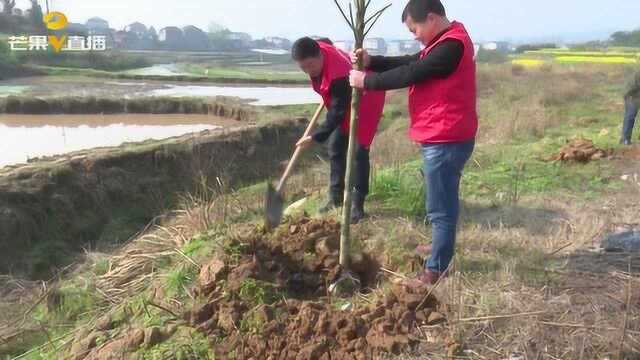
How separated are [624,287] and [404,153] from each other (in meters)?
6.61

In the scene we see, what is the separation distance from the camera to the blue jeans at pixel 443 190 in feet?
9.43

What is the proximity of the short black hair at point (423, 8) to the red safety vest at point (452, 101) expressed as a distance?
0.11 meters

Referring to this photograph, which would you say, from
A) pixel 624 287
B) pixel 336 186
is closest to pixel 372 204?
pixel 336 186

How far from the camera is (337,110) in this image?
374cm

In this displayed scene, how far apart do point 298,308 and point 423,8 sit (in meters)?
1.62

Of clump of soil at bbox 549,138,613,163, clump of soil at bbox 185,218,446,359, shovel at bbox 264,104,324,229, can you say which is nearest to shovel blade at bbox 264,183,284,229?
shovel at bbox 264,104,324,229

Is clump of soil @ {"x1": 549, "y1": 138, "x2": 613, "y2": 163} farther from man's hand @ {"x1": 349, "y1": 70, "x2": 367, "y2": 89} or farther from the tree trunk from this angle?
man's hand @ {"x1": 349, "y1": 70, "x2": 367, "y2": 89}

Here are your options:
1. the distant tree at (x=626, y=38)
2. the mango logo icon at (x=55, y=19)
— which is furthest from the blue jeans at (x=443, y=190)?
the distant tree at (x=626, y=38)

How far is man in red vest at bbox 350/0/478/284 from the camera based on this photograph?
8.92ft

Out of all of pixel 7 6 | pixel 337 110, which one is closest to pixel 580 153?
pixel 337 110

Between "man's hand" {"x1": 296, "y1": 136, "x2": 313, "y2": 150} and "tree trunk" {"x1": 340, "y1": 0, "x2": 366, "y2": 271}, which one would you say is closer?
"tree trunk" {"x1": 340, "y1": 0, "x2": 366, "y2": 271}

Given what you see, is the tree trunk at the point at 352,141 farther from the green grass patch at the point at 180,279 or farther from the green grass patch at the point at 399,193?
the green grass patch at the point at 399,193

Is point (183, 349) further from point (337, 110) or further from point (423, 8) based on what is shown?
point (423, 8)

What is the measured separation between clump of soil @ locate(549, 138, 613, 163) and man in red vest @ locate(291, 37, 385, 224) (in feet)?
10.9
